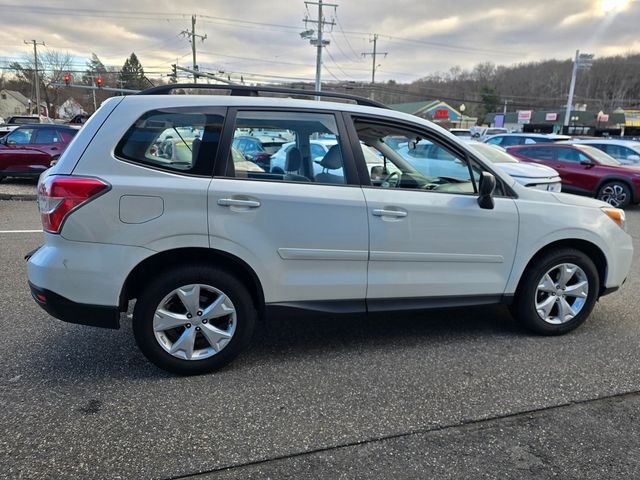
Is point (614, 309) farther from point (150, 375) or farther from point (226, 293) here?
point (150, 375)

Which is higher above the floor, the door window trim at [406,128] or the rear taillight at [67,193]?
the door window trim at [406,128]

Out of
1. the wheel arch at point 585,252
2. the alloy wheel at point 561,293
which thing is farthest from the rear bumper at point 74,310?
the alloy wheel at point 561,293

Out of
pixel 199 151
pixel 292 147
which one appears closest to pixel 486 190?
pixel 292 147

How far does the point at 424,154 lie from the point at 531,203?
0.91m

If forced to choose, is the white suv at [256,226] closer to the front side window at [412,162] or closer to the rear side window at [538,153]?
the front side window at [412,162]

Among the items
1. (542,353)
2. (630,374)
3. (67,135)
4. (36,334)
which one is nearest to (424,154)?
(542,353)

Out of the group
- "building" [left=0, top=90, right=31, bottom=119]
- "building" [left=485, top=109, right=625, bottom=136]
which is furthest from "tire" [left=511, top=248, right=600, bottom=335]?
"building" [left=0, top=90, right=31, bottom=119]

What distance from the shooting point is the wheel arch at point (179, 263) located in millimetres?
3109

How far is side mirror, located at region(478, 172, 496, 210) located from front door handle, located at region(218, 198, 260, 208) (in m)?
1.62

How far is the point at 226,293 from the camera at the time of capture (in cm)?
319

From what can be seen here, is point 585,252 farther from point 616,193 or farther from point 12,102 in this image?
point 12,102

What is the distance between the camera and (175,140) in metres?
3.20

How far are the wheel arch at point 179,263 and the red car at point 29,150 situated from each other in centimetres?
1127

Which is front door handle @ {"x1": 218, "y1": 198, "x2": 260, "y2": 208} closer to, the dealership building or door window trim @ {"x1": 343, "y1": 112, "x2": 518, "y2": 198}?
door window trim @ {"x1": 343, "y1": 112, "x2": 518, "y2": 198}
